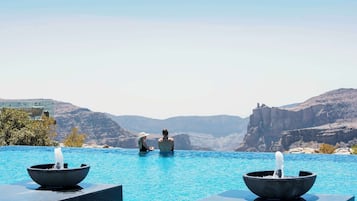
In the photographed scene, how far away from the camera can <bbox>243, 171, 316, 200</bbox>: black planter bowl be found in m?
4.66

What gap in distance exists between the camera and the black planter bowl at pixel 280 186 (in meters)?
4.66

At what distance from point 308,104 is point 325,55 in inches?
3761

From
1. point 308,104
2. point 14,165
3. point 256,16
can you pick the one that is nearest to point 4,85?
point 256,16

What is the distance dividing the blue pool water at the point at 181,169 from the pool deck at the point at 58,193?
272 cm

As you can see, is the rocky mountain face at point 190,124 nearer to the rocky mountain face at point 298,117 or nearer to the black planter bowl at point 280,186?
the rocky mountain face at point 298,117

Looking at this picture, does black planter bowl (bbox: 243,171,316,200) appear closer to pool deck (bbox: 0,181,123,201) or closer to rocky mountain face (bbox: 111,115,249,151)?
pool deck (bbox: 0,181,123,201)

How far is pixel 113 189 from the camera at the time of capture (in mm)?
5980

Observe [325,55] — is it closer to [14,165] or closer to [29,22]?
[29,22]

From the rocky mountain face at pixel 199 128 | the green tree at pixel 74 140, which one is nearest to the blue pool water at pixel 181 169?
the green tree at pixel 74 140

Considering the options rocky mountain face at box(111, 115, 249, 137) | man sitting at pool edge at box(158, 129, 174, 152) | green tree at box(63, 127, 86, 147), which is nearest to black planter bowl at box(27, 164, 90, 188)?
man sitting at pool edge at box(158, 129, 174, 152)

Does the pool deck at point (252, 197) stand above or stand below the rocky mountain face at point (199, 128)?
below

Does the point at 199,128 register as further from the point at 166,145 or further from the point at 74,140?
the point at 166,145

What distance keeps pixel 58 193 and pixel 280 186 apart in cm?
198

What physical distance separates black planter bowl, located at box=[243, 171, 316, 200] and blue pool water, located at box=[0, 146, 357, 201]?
3.89m
